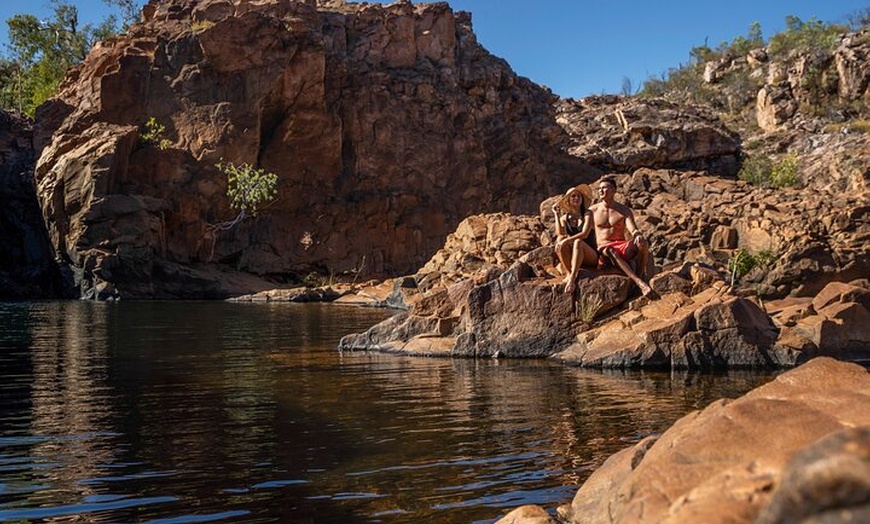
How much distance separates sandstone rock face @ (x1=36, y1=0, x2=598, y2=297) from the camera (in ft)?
137

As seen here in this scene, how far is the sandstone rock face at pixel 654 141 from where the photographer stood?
187 feet

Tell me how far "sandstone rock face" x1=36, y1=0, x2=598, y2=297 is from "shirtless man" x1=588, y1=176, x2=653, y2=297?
94.6 feet

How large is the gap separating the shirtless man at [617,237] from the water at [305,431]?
82.6 inches

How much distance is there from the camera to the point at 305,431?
27.1 feet

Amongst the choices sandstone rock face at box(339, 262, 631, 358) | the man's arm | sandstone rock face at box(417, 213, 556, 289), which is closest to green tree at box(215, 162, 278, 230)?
sandstone rock face at box(417, 213, 556, 289)

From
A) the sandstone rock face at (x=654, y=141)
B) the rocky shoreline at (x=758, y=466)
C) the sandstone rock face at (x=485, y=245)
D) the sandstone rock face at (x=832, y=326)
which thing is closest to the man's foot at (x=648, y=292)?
the sandstone rock face at (x=832, y=326)

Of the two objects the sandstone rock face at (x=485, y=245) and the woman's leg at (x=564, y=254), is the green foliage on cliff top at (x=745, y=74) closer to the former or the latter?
the sandstone rock face at (x=485, y=245)

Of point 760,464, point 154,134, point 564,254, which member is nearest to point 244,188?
point 154,134

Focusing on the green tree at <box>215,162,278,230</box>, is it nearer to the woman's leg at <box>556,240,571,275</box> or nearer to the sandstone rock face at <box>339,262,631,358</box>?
the sandstone rock face at <box>339,262,631,358</box>

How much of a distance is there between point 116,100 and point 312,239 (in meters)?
12.4

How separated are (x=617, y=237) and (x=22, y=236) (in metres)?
36.6

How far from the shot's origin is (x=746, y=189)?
31922 mm

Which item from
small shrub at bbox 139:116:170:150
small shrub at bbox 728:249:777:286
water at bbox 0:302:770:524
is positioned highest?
small shrub at bbox 139:116:170:150

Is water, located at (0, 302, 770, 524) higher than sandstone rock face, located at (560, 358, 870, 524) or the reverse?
the reverse
